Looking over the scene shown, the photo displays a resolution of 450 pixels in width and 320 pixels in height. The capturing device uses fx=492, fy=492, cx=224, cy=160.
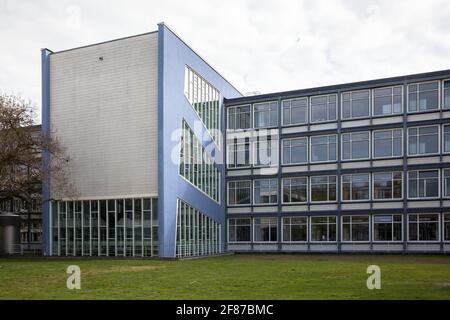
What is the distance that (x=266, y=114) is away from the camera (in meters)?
45.4

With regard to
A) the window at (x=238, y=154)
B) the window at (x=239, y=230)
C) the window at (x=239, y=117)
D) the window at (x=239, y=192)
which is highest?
the window at (x=239, y=117)

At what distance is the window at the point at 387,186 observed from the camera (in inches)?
1567

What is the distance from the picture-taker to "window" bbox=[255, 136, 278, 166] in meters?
44.4

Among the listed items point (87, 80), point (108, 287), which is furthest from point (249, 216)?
point (108, 287)

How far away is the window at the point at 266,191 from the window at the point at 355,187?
242 inches

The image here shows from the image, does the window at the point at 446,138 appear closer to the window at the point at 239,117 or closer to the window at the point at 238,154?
the window at the point at 238,154

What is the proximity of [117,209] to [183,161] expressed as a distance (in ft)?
20.0

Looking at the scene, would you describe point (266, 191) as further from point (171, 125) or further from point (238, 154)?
point (171, 125)

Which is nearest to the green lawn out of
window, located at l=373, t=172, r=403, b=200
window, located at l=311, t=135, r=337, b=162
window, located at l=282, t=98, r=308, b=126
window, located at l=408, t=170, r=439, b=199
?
window, located at l=408, t=170, r=439, b=199

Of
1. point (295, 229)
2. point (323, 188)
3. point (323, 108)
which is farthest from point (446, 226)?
point (323, 108)

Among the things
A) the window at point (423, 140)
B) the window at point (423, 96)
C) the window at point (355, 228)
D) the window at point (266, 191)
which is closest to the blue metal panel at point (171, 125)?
the window at point (266, 191)

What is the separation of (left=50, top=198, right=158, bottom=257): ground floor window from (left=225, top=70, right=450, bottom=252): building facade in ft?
38.5
